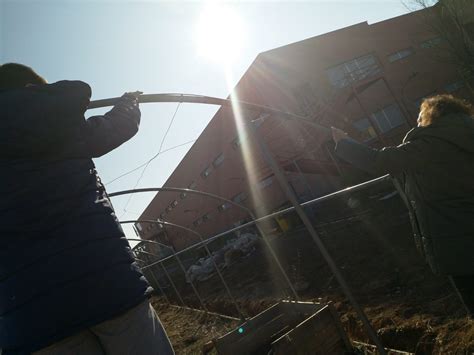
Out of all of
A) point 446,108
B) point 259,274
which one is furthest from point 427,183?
point 259,274

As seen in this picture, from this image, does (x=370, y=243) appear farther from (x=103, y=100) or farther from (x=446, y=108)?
(x=103, y=100)

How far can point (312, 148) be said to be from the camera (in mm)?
16375

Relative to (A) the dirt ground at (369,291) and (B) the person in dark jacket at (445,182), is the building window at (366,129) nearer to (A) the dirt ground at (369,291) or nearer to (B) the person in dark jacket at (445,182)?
(A) the dirt ground at (369,291)

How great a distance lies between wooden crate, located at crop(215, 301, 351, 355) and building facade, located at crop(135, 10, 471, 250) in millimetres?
10999

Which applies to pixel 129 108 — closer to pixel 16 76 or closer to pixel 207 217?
pixel 16 76

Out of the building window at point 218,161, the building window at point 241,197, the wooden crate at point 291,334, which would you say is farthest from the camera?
the building window at point 218,161

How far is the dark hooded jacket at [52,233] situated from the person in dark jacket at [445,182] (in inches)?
67.3

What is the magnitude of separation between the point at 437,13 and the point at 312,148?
12.4 meters

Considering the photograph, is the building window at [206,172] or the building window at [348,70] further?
the building window at [206,172]

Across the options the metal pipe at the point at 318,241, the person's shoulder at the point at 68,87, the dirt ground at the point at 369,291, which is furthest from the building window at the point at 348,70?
the person's shoulder at the point at 68,87

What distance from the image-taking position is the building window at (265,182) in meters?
19.0

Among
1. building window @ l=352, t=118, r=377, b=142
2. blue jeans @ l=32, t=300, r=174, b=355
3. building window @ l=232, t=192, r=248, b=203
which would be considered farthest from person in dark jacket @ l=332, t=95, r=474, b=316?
building window @ l=232, t=192, r=248, b=203

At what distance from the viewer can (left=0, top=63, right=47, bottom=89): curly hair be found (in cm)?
133

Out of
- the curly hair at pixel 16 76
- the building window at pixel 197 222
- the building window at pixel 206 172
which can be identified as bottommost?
the building window at pixel 197 222
